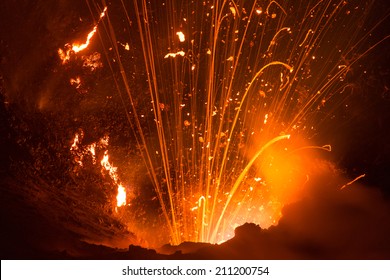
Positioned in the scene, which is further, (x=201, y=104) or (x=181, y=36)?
(x=201, y=104)

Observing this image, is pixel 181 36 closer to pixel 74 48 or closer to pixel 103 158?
pixel 74 48

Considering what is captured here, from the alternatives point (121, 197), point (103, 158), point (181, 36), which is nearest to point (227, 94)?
point (181, 36)

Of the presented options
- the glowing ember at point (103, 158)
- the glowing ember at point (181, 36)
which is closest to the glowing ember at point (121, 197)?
the glowing ember at point (103, 158)

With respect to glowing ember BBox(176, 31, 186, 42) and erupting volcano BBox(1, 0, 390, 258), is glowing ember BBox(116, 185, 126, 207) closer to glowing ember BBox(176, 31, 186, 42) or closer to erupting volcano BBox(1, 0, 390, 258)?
erupting volcano BBox(1, 0, 390, 258)

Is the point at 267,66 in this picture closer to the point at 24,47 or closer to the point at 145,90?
the point at 145,90

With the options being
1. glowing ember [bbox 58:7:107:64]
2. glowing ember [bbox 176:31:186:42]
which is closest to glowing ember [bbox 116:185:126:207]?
glowing ember [bbox 58:7:107:64]

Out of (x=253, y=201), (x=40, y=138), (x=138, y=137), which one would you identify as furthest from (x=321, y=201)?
(x=40, y=138)

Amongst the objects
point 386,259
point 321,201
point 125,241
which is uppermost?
point 321,201
